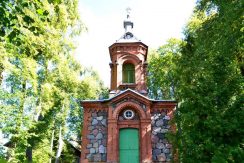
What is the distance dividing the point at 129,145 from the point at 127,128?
0.77 meters

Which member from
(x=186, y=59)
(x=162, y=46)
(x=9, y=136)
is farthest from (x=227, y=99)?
(x=162, y=46)

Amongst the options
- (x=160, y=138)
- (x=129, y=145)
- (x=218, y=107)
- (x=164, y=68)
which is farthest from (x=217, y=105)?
(x=164, y=68)

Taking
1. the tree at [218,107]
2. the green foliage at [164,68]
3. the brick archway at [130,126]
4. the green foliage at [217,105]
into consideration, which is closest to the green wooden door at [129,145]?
the brick archway at [130,126]

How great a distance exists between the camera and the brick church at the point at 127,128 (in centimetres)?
1258

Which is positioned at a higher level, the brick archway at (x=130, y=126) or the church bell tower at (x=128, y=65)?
the church bell tower at (x=128, y=65)

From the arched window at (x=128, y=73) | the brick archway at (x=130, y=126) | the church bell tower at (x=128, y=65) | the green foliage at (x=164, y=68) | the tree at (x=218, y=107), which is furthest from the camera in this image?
the green foliage at (x=164, y=68)

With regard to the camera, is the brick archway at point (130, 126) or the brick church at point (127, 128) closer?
the brick archway at point (130, 126)

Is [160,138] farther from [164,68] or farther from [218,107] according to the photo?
[164,68]

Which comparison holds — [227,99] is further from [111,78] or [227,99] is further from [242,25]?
[111,78]

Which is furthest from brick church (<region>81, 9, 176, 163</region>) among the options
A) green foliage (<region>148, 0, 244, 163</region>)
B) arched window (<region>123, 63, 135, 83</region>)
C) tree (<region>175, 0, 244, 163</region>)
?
tree (<region>175, 0, 244, 163</region>)

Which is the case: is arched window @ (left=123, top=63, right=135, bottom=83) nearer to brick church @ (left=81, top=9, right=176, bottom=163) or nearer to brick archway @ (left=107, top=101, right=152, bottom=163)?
brick church @ (left=81, top=9, right=176, bottom=163)

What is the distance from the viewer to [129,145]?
12.8 metres

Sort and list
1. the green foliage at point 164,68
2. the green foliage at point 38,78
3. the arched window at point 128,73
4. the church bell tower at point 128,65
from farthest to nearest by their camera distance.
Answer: the green foliage at point 164,68 → the arched window at point 128,73 → the church bell tower at point 128,65 → the green foliage at point 38,78

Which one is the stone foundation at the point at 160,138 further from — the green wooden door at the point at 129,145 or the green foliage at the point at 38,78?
the green foliage at the point at 38,78
